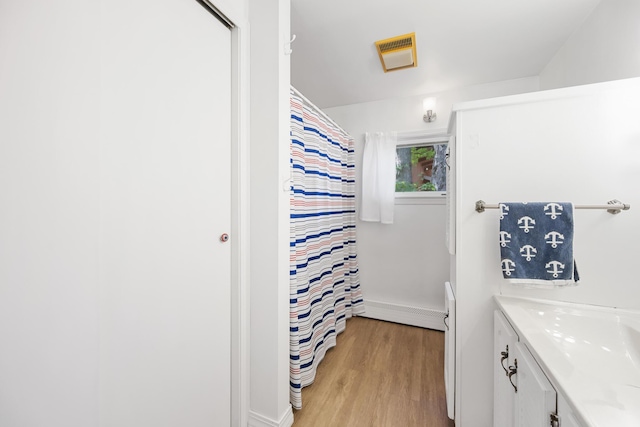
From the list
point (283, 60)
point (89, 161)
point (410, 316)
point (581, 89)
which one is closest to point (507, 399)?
point (581, 89)

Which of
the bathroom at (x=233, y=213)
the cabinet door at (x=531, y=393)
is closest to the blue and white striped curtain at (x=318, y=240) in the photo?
the bathroom at (x=233, y=213)

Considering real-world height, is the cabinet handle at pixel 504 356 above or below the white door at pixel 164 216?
below

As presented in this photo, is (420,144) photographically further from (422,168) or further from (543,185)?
(543,185)

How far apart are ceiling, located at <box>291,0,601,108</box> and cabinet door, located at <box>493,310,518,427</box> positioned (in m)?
1.69

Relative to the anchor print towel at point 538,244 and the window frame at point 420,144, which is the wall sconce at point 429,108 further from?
the anchor print towel at point 538,244

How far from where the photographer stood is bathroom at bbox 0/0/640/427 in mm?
588

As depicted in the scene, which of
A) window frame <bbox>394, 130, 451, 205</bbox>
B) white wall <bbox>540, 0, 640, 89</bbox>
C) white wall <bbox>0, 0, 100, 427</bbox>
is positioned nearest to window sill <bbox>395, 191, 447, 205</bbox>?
window frame <bbox>394, 130, 451, 205</bbox>

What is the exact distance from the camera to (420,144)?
2520mm

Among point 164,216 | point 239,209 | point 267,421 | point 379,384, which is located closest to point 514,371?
point 379,384

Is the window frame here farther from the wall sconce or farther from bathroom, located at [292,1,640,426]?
bathroom, located at [292,1,640,426]

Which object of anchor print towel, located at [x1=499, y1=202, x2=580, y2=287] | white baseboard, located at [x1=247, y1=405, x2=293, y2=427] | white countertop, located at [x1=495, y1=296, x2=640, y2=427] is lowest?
white baseboard, located at [x1=247, y1=405, x2=293, y2=427]

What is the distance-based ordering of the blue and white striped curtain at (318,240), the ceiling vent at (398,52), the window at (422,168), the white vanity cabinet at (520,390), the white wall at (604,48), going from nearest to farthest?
the white vanity cabinet at (520,390) → the white wall at (604,48) → the blue and white striped curtain at (318,240) → the ceiling vent at (398,52) → the window at (422,168)

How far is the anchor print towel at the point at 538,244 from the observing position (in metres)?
1.00

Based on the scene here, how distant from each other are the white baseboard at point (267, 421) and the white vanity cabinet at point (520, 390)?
1.00 metres
